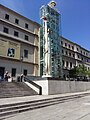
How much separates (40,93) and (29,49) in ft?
53.0

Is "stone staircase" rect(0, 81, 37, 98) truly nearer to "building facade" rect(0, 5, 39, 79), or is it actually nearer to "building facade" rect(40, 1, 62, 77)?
"building facade" rect(0, 5, 39, 79)

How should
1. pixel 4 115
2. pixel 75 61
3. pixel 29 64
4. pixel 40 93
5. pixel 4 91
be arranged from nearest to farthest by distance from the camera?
pixel 4 115
pixel 4 91
pixel 40 93
pixel 29 64
pixel 75 61

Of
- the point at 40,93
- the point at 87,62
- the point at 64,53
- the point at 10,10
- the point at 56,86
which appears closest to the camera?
the point at 40,93

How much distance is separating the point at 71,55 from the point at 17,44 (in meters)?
23.0

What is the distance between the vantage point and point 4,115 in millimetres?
9961

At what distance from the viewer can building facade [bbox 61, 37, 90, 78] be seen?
4813cm

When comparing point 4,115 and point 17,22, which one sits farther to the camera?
point 17,22

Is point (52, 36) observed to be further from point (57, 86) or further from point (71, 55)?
point (57, 86)

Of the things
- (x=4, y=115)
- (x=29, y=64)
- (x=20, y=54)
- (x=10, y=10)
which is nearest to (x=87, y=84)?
(x=29, y=64)

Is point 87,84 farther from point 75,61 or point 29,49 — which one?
point 75,61

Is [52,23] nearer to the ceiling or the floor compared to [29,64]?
nearer to the ceiling

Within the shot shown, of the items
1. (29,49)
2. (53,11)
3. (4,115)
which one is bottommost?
(4,115)

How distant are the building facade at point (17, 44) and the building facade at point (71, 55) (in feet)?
39.9

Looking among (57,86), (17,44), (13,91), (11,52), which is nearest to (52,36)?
(17,44)
